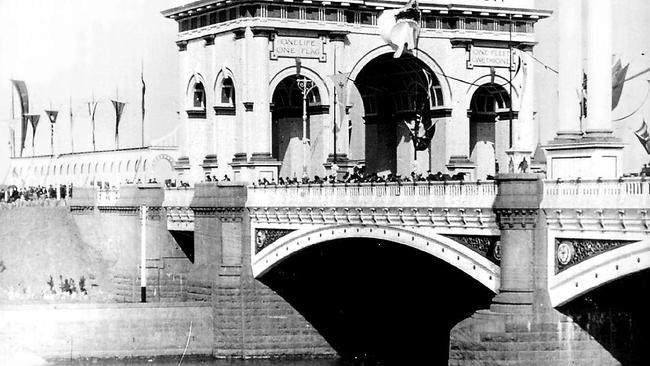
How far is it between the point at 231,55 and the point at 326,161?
8.32 meters

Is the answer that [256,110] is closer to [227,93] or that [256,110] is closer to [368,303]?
[227,93]

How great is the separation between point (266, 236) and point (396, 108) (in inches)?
932

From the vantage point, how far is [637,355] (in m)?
59.3

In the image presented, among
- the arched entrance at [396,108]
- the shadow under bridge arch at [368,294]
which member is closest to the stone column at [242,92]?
the arched entrance at [396,108]

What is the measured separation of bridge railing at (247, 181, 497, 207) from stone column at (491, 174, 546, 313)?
1621 mm

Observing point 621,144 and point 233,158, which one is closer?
point 621,144

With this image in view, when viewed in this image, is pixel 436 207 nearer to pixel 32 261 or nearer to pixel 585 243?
pixel 585 243

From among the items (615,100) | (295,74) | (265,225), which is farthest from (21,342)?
(615,100)

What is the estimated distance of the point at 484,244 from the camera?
61.3 metres

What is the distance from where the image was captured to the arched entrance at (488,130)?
102 metres

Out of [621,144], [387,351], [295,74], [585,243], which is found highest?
[295,74]

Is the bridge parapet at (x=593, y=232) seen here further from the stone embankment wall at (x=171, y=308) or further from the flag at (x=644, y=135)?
the stone embankment wall at (x=171, y=308)

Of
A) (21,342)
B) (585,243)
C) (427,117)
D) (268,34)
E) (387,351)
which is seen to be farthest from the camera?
(427,117)

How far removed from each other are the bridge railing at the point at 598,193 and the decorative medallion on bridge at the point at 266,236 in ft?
76.8
